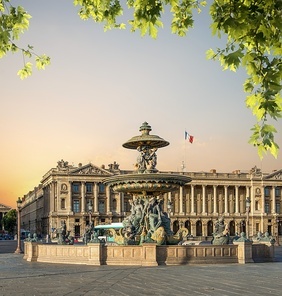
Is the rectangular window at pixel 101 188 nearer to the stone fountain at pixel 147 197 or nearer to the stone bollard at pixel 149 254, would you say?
the stone fountain at pixel 147 197

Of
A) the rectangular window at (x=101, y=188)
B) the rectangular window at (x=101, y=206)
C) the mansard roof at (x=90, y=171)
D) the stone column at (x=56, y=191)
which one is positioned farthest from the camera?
the rectangular window at (x=101, y=188)

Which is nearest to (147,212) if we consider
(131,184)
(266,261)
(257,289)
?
(131,184)

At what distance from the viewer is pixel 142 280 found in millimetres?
18266

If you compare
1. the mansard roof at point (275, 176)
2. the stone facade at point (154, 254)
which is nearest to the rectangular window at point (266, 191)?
the mansard roof at point (275, 176)

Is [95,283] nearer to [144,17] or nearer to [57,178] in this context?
[144,17]

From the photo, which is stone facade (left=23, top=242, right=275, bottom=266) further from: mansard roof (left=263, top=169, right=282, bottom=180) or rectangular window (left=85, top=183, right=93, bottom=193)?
mansard roof (left=263, top=169, right=282, bottom=180)

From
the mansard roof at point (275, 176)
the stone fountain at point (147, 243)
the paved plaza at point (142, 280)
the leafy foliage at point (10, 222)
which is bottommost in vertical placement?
the leafy foliage at point (10, 222)

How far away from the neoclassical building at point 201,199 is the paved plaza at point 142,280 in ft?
298

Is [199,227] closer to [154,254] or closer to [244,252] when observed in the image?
[244,252]

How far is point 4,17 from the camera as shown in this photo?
9.45 metres

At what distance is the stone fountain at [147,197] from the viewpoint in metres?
27.8

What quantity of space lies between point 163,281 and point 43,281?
3788 millimetres

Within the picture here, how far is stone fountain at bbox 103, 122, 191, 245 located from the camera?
27781mm

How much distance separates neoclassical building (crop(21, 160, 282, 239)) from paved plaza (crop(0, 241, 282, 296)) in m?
90.8
